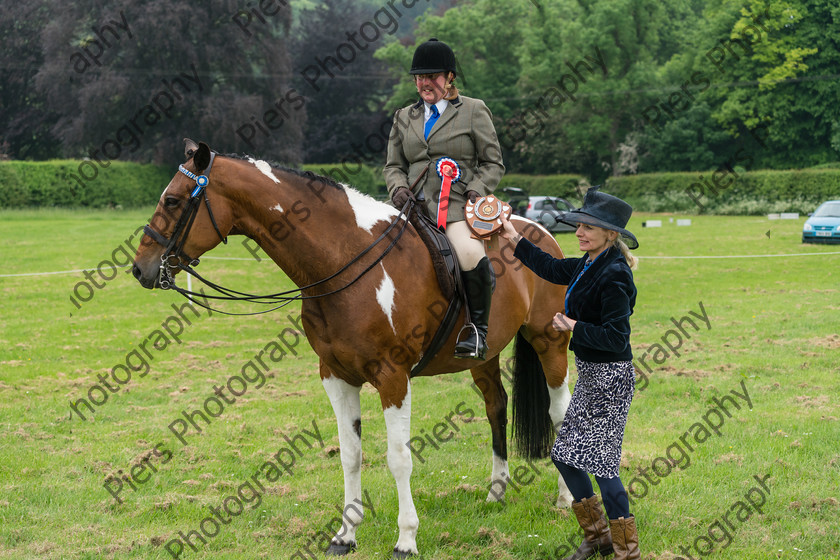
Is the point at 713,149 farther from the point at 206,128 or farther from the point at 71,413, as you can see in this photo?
the point at 71,413

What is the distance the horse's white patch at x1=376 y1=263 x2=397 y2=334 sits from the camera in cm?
449

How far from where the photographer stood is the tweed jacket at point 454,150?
16.4 feet

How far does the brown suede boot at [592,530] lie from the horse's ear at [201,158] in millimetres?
2992

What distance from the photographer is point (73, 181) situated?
34250 millimetres

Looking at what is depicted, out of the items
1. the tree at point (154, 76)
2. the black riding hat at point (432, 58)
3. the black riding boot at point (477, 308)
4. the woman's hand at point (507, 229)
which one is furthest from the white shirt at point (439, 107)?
the tree at point (154, 76)

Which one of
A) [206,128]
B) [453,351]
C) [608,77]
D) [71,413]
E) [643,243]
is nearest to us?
[453,351]

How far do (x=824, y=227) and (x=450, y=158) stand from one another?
2168 centimetres

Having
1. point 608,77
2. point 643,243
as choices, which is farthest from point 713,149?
point 643,243

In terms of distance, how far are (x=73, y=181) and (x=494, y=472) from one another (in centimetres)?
3368

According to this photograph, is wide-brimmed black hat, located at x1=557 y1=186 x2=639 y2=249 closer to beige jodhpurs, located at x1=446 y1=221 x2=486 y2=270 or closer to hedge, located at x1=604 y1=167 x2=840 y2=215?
beige jodhpurs, located at x1=446 y1=221 x2=486 y2=270

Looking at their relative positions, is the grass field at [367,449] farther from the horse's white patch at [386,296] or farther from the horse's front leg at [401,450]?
the horse's white patch at [386,296]

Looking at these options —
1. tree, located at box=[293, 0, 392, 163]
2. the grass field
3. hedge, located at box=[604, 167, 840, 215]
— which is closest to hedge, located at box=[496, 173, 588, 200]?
hedge, located at box=[604, 167, 840, 215]

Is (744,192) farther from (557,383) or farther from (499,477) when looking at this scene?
(499,477)

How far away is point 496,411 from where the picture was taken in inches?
232
